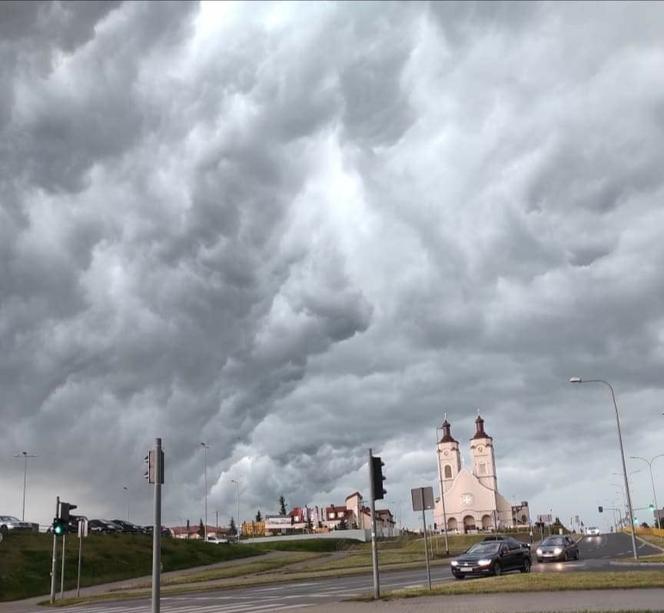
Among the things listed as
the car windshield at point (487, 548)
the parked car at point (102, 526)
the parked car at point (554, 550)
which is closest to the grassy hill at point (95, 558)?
the parked car at point (102, 526)

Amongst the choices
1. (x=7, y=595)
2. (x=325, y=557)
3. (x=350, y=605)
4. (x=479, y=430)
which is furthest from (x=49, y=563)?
(x=479, y=430)

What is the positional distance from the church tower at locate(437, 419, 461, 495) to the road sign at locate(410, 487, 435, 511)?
153 meters

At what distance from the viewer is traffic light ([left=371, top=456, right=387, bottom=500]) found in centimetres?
2255

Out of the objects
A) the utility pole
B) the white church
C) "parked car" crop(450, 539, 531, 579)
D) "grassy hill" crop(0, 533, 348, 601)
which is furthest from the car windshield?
the white church

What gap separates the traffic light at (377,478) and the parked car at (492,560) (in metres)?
9.71

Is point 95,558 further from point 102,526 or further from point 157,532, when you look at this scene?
point 157,532

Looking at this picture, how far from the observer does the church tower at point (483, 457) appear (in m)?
171

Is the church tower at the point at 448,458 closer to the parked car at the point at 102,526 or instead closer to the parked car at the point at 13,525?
the parked car at the point at 102,526

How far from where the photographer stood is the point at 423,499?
2317 centimetres

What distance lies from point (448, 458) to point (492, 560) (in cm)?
14899

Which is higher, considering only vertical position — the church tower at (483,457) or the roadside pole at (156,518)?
the church tower at (483,457)

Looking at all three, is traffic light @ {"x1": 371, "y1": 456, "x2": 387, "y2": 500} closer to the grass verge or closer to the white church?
the grass verge

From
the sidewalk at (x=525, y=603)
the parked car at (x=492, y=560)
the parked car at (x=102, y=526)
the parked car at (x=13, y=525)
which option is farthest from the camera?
the parked car at (x=102, y=526)

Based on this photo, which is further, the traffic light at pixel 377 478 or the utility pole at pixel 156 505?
the traffic light at pixel 377 478
